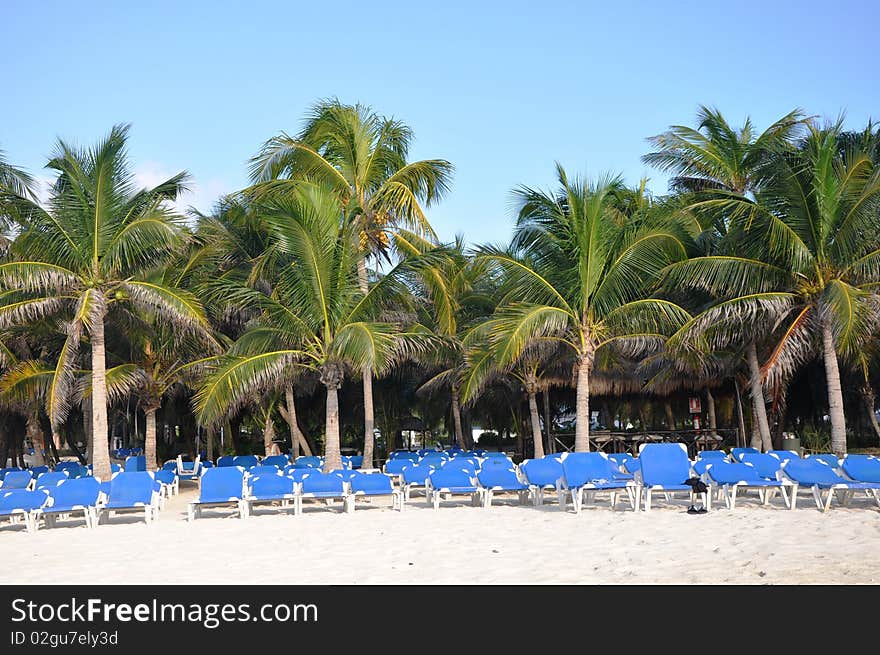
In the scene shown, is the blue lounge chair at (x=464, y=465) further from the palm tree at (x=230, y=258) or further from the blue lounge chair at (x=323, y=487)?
the palm tree at (x=230, y=258)

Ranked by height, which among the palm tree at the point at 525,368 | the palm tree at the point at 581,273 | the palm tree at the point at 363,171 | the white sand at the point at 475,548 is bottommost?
the white sand at the point at 475,548

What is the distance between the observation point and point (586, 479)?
11297 mm

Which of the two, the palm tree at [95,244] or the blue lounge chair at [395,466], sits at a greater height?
the palm tree at [95,244]

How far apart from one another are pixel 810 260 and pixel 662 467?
6325 mm

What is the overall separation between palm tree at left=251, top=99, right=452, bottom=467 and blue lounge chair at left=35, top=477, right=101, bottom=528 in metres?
6.93

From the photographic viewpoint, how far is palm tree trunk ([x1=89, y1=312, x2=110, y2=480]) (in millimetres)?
15273

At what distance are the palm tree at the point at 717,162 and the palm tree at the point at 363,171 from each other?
5.28 m

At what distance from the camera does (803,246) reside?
1502cm

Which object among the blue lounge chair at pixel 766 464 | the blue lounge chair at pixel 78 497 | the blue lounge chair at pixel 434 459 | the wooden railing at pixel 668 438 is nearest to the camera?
the blue lounge chair at pixel 78 497

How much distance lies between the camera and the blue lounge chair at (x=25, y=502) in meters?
Result: 11.0

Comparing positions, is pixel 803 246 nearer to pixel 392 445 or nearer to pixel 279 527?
pixel 279 527

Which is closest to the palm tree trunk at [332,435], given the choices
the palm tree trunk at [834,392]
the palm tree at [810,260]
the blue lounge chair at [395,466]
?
the blue lounge chair at [395,466]

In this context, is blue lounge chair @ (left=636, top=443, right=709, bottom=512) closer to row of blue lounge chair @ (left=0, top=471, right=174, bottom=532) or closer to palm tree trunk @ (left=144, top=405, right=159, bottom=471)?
row of blue lounge chair @ (left=0, top=471, right=174, bottom=532)

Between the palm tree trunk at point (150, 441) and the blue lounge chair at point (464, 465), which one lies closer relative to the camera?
the blue lounge chair at point (464, 465)
